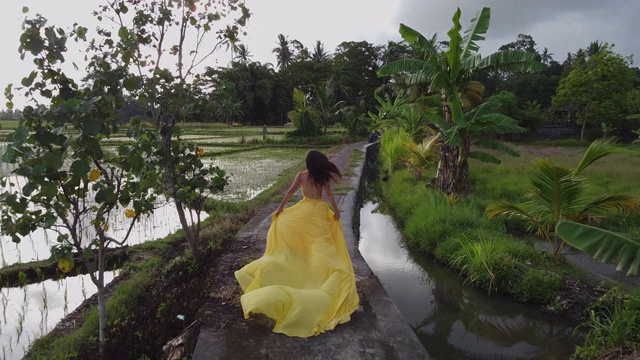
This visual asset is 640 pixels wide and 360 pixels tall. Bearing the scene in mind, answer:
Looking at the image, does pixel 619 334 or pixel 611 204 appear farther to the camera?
pixel 611 204

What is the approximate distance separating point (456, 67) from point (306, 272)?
5659 mm

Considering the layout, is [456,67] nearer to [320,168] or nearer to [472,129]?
[472,129]

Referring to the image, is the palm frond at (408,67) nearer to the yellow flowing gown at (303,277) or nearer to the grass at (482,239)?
the grass at (482,239)

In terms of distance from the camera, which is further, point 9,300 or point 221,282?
point 9,300

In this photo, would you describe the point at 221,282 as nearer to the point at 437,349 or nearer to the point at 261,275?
the point at 261,275

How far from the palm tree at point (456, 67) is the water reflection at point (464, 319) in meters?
2.77

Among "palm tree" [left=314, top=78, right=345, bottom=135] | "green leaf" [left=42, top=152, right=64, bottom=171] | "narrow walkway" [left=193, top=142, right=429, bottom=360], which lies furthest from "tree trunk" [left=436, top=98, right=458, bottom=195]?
"palm tree" [left=314, top=78, right=345, bottom=135]

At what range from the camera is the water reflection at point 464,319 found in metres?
4.02

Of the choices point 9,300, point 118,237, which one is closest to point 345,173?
point 118,237

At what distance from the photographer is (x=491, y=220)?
22.5 feet

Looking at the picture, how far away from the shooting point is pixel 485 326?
4.46m

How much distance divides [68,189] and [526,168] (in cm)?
1221

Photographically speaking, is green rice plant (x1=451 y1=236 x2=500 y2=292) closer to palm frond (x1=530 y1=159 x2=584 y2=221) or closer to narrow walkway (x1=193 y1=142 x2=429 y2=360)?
palm frond (x1=530 y1=159 x2=584 y2=221)

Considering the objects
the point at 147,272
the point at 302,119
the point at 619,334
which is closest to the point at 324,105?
the point at 302,119
